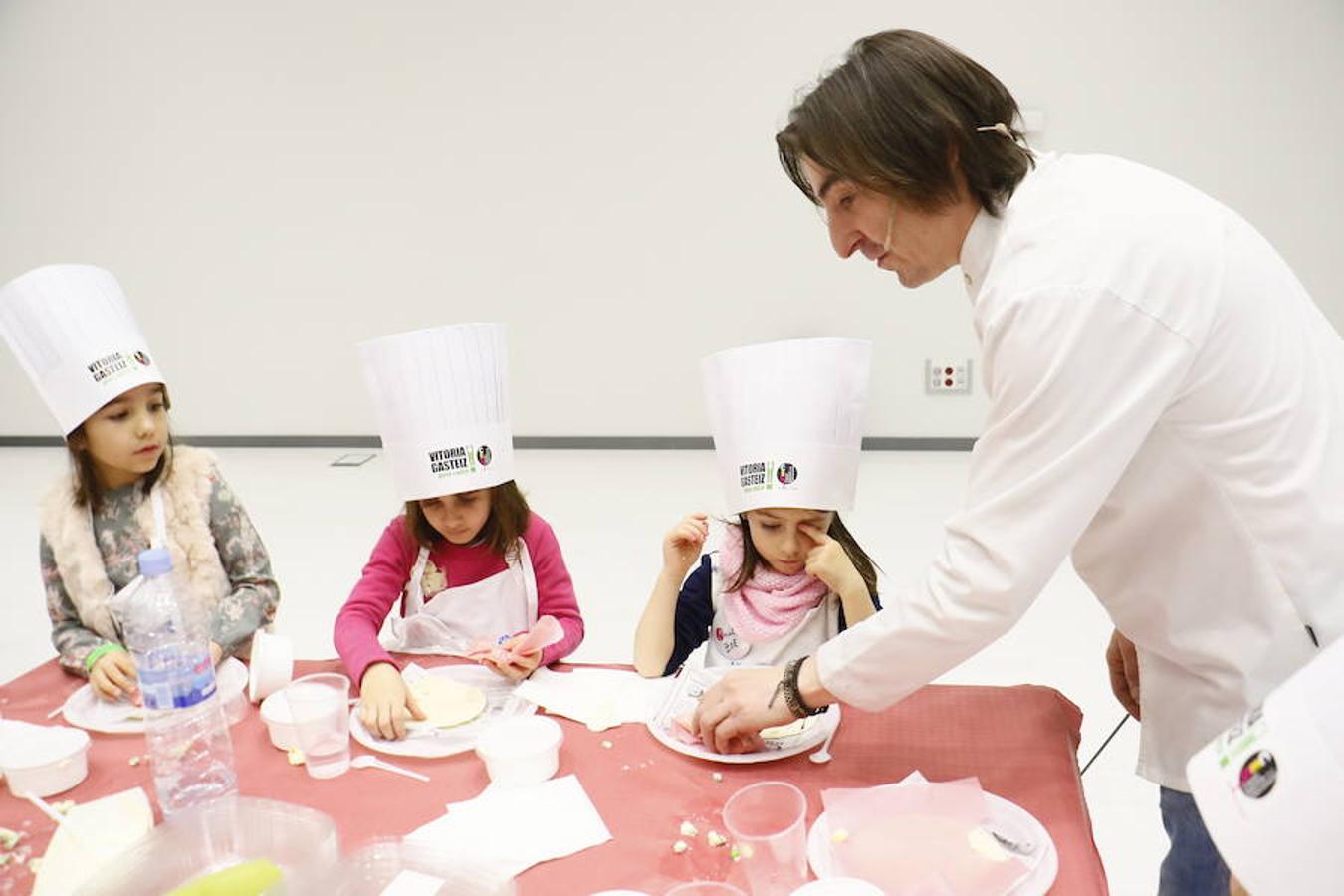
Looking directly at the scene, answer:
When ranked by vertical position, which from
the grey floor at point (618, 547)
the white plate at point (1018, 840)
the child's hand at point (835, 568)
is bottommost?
the grey floor at point (618, 547)

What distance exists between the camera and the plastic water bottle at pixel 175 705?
113 centimetres

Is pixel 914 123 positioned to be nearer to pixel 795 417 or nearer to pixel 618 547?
pixel 795 417

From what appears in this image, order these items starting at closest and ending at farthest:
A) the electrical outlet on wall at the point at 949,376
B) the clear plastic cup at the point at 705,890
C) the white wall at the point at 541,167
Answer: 1. the clear plastic cup at the point at 705,890
2. the white wall at the point at 541,167
3. the electrical outlet on wall at the point at 949,376

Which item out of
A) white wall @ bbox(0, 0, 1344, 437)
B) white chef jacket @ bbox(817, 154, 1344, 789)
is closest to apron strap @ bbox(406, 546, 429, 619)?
white chef jacket @ bbox(817, 154, 1344, 789)

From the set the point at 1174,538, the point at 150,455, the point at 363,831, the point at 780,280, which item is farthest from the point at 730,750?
the point at 780,280

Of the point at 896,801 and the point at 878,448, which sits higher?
the point at 896,801

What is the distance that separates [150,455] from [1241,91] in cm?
416

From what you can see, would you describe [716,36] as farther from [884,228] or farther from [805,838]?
[805,838]

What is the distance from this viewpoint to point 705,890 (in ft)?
3.12

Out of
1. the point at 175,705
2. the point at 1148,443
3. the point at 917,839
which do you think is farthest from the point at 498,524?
the point at 1148,443

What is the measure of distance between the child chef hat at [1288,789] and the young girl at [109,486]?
4.67ft

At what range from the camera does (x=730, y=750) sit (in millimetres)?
1225

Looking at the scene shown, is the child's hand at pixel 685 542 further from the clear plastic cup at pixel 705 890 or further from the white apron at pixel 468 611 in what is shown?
the clear plastic cup at pixel 705 890

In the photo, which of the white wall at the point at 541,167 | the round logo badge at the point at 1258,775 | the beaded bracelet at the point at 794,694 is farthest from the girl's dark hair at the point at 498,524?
the white wall at the point at 541,167
